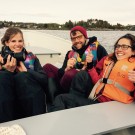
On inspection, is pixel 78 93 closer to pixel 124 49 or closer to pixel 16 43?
pixel 124 49

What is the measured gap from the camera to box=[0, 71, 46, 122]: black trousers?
1696 millimetres

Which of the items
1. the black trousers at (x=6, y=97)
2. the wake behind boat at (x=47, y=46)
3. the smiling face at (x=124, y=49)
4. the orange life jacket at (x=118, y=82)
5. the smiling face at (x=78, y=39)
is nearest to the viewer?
the black trousers at (x=6, y=97)

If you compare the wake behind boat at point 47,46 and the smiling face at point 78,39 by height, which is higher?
the smiling face at point 78,39

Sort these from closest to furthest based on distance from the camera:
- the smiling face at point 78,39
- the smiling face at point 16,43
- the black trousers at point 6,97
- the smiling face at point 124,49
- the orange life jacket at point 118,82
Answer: the black trousers at point 6,97
the orange life jacket at point 118,82
the smiling face at point 124,49
the smiling face at point 16,43
the smiling face at point 78,39

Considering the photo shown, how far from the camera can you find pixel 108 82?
201 centimetres

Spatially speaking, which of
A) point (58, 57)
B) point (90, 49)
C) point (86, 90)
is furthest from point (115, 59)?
point (58, 57)

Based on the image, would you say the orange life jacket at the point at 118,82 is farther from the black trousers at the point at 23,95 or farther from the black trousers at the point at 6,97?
the black trousers at the point at 6,97

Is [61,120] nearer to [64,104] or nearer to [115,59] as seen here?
[64,104]

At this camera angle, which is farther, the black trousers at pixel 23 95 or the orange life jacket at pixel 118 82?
the orange life jacket at pixel 118 82

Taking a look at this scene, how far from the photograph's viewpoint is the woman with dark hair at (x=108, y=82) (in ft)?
6.30

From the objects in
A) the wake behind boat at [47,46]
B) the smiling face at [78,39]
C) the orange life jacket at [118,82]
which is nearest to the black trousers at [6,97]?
the orange life jacket at [118,82]

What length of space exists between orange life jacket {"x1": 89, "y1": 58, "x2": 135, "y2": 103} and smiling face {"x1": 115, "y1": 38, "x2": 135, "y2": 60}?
50mm

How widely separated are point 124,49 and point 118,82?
0.28m

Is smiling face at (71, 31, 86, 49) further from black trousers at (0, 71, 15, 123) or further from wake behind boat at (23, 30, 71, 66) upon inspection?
wake behind boat at (23, 30, 71, 66)
